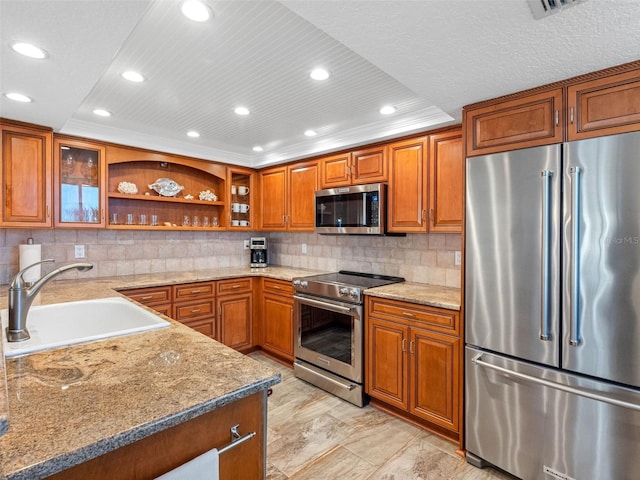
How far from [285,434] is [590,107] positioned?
261cm

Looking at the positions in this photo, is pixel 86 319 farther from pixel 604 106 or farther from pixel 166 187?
pixel 604 106

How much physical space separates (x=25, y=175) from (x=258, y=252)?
91.7 inches

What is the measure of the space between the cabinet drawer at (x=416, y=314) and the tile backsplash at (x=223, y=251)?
638mm

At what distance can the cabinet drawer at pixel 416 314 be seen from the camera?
217 centimetres

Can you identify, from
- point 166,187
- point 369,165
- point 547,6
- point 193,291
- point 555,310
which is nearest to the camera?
point 547,6

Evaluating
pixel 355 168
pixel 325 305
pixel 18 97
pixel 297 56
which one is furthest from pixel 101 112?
pixel 325 305

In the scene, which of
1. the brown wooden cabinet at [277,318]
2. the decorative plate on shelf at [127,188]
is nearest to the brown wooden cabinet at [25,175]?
the decorative plate on shelf at [127,188]

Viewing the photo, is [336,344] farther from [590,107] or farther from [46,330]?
[590,107]

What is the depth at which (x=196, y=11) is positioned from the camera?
1410 mm

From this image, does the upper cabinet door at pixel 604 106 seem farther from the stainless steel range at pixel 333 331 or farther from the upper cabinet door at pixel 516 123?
the stainless steel range at pixel 333 331

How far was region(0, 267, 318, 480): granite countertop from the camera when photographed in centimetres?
70

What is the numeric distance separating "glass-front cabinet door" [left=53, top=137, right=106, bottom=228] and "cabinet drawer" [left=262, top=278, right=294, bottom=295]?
163 cm

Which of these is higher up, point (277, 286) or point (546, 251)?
point (546, 251)

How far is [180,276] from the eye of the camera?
A: 11.1 feet
